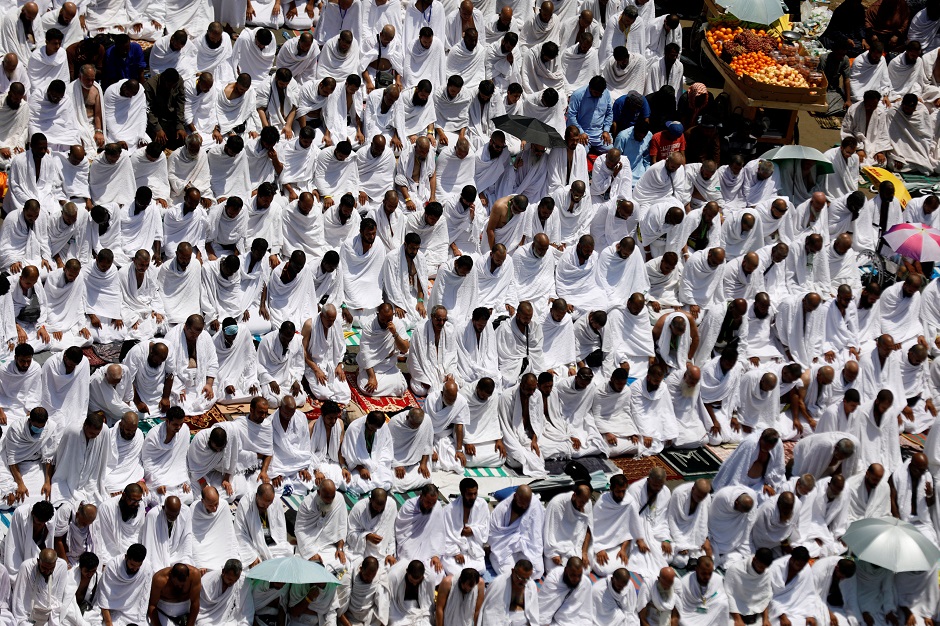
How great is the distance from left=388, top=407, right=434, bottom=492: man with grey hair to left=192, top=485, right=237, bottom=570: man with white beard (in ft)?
7.04

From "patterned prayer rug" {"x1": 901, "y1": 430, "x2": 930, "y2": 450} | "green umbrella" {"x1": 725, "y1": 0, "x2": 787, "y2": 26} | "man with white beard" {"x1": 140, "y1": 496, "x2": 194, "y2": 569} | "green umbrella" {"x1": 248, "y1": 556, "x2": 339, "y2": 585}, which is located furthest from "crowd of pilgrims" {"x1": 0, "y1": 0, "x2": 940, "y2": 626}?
"green umbrella" {"x1": 725, "y1": 0, "x2": 787, "y2": 26}

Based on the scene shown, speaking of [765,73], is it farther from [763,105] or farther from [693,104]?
[693,104]

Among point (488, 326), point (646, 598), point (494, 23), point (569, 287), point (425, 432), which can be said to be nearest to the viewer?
point (646, 598)

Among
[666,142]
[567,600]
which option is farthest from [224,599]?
[666,142]

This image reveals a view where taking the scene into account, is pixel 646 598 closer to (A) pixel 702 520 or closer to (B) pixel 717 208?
(A) pixel 702 520

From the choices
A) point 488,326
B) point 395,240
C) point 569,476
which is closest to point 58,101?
point 395,240

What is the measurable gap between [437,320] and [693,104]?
6.62 meters

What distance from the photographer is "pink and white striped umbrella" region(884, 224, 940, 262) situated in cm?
2189

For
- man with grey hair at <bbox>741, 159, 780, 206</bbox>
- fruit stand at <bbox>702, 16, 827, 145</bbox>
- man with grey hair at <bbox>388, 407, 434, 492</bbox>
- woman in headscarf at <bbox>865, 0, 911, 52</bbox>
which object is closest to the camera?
man with grey hair at <bbox>388, 407, 434, 492</bbox>

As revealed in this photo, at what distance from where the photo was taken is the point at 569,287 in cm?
2195

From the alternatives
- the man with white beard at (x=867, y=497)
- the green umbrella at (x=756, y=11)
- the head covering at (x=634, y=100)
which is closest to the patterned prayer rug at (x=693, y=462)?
the man with white beard at (x=867, y=497)

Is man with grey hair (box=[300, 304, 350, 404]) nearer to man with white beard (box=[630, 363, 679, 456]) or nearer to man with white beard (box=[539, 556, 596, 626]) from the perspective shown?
man with white beard (box=[630, 363, 679, 456])

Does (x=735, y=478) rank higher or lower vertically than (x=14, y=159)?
lower

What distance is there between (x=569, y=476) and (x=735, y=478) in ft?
6.39
